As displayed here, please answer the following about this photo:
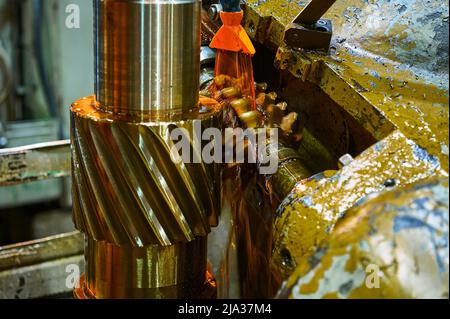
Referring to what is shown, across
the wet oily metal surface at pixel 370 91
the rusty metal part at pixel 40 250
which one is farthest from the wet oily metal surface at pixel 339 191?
the rusty metal part at pixel 40 250

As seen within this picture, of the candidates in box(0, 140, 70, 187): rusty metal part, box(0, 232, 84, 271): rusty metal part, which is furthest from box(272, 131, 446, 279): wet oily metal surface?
box(0, 232, 84, 271): rusty metal part

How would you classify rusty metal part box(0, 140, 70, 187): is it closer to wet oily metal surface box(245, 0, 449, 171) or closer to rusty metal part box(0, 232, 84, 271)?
rusty metal part box(0, 232, 84, 271)

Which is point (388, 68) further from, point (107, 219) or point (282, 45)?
point (107, 219)

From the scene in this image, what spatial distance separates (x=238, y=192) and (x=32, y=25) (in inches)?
71.1

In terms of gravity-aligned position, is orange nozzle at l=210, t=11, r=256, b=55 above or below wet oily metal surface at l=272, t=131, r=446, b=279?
above

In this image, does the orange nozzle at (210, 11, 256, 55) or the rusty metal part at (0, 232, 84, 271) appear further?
the rusty metal part at (0, 232, 84, 271)

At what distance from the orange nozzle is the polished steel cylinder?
0.13 meters

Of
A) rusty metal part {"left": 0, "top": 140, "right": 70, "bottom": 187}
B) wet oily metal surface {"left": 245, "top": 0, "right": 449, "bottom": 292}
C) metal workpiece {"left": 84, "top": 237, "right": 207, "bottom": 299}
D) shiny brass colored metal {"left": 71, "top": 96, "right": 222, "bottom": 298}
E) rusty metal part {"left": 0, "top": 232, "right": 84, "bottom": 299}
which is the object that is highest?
wet oily metal surface {"left": 245, "top": 0, "right": 449, "bottom": 292}

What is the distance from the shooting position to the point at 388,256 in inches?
19.3

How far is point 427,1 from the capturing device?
0.84 metres

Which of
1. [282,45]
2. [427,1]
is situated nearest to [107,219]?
[282,45]

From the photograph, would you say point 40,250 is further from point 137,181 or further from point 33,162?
point 137,181

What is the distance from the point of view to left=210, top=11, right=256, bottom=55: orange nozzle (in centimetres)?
81

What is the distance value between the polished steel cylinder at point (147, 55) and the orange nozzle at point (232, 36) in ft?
0.41
